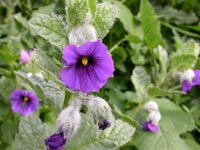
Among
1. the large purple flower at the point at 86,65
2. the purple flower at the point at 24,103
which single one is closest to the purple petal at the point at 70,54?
the large purple flower at the point at 86,65

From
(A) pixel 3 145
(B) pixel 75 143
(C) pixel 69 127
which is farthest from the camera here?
(A) pixel 3 145

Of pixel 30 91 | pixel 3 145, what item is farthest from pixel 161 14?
pixel 3 145

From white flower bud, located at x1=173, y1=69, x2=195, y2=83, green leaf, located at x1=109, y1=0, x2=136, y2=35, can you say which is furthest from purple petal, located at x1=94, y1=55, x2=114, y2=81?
green leaf, located at x1=109, y1=0, x2=136, y2=35

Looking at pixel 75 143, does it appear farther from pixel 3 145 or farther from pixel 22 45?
pixel 22 45

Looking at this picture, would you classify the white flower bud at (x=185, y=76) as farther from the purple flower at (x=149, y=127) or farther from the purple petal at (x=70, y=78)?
the purple petal at (x=70, y=78)

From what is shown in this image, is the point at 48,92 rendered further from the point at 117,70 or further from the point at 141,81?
the point at 117,70

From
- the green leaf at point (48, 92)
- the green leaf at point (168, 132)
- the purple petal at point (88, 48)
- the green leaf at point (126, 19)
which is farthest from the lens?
the green leaf at point (126, 19)

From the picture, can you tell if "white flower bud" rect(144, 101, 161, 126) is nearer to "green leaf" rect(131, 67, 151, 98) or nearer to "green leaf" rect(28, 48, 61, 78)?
"green leaf" rect(131, 67, 151, 98)

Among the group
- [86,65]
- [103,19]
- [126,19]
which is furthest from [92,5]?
[126,19]
